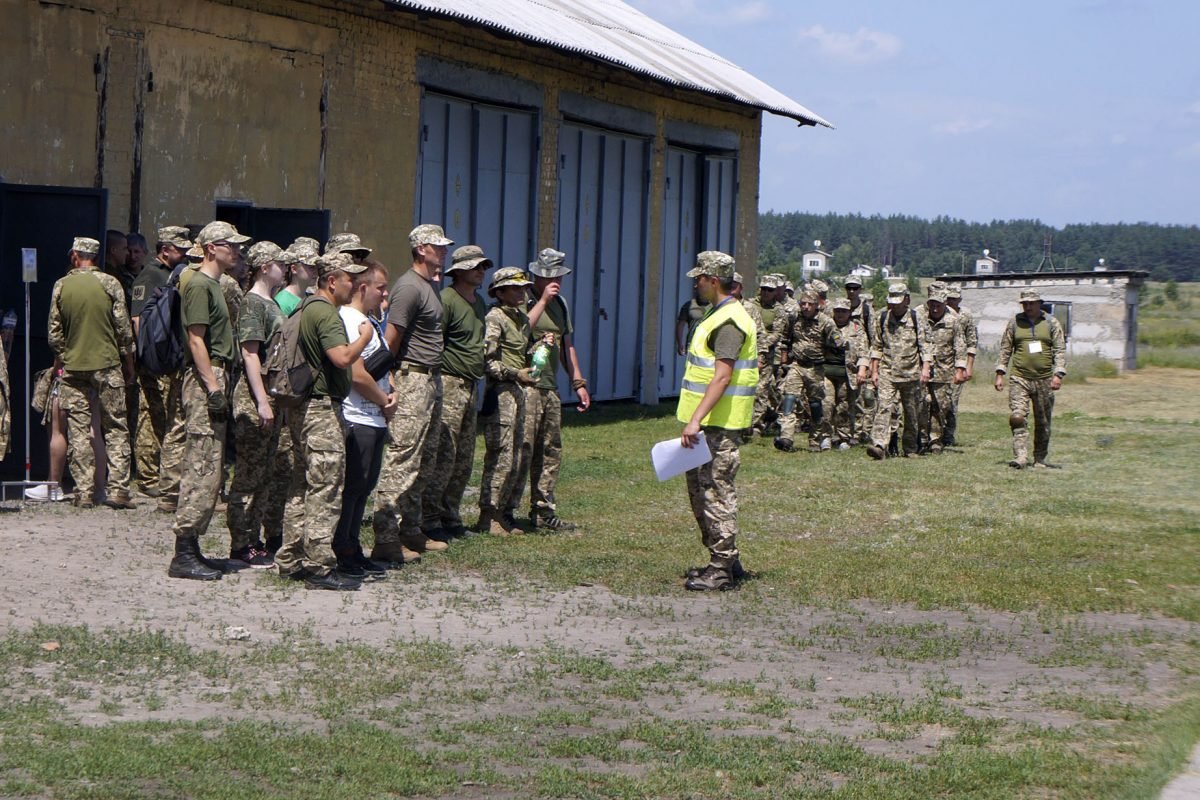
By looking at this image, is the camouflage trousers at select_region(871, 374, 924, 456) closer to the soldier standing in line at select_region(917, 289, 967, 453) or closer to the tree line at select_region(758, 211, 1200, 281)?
the soldier standing in line at select_region(917, 289, 967, 453)

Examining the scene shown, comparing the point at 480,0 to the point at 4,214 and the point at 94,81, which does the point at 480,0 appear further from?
the point at 4,214

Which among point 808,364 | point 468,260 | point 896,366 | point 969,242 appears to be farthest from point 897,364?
point 969,242

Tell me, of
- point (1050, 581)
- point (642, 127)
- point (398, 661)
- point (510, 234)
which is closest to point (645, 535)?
point (1050, 581)

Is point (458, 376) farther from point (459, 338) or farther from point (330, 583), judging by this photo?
point (330, 583)

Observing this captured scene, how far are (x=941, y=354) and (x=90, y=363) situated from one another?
10195 mm

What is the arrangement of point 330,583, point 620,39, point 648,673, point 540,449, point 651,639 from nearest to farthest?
1. point 648,673
2. point 651,639
3. point 330,583
4. point 540,449
5. point 620,39

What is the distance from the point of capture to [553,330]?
1073 centimetres

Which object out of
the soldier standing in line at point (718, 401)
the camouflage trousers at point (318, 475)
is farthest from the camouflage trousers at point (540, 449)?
the camouflage trousers at point (318, 475)

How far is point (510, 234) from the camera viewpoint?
18656 millimetres

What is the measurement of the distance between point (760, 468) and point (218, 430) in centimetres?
774

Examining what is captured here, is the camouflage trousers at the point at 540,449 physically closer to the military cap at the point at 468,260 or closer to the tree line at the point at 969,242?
the military cap at the point at 468,260

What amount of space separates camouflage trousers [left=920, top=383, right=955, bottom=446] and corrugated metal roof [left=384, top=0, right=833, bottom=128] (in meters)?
5.20

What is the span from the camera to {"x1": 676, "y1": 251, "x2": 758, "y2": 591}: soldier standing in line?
351 inches

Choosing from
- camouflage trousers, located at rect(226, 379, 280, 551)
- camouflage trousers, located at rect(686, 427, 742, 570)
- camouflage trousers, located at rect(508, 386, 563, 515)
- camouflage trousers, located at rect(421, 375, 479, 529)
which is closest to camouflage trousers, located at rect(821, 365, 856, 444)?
camouflage trousers, located at rect(508, 386, 563, 515)
